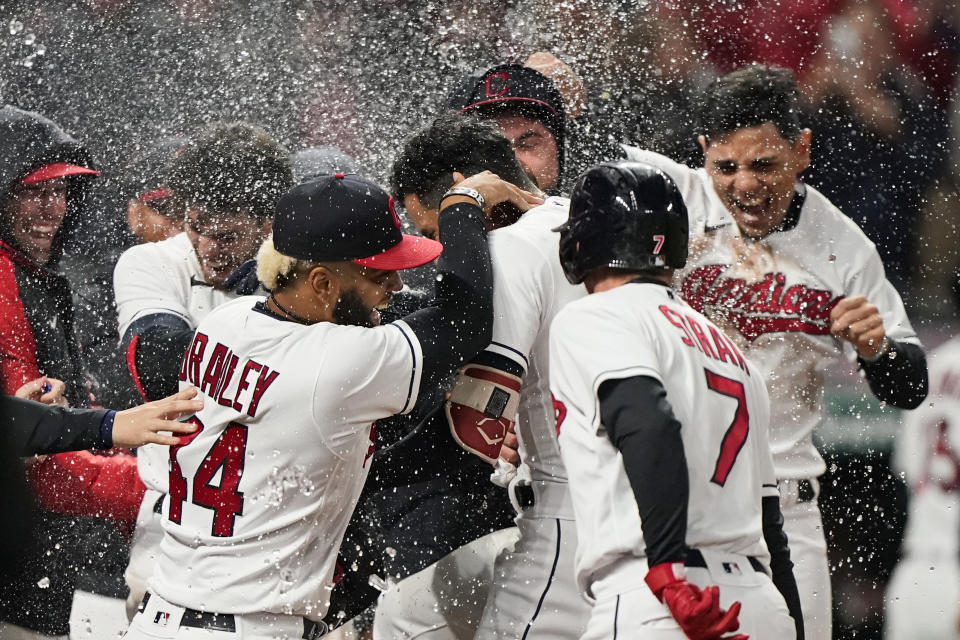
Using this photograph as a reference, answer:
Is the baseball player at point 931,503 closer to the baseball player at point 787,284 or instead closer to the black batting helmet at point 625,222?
the baseball player at point 787,284

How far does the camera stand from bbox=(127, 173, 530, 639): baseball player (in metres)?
2.80

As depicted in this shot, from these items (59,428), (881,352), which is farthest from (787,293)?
(59,428)

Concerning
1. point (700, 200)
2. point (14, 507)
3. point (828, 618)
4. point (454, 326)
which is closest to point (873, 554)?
point (828, 618)

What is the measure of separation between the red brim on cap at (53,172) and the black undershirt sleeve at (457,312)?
2.33 m

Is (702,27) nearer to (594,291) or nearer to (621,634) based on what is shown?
(594,291)

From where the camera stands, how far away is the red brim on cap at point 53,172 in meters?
4.61

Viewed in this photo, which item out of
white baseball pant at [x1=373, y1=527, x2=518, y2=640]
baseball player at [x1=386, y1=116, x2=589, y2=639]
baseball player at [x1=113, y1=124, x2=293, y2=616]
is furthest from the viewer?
baseball player at [x1=113, y1=124, x2=293, y2=616]

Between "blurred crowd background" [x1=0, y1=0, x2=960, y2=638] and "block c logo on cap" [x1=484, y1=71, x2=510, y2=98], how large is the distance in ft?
5.26

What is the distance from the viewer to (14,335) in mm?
4121

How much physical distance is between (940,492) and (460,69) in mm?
3651

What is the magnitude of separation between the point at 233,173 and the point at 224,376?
65.4 inches

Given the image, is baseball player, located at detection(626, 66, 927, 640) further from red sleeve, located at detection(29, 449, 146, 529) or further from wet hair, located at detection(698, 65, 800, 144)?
red sleeve, located at detection(29, 449, 146, 529)

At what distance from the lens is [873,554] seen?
5.60m

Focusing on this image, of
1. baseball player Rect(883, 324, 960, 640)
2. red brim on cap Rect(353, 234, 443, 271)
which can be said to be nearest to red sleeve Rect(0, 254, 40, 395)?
red brim on cap Rect(353, 234, 443, 271)
